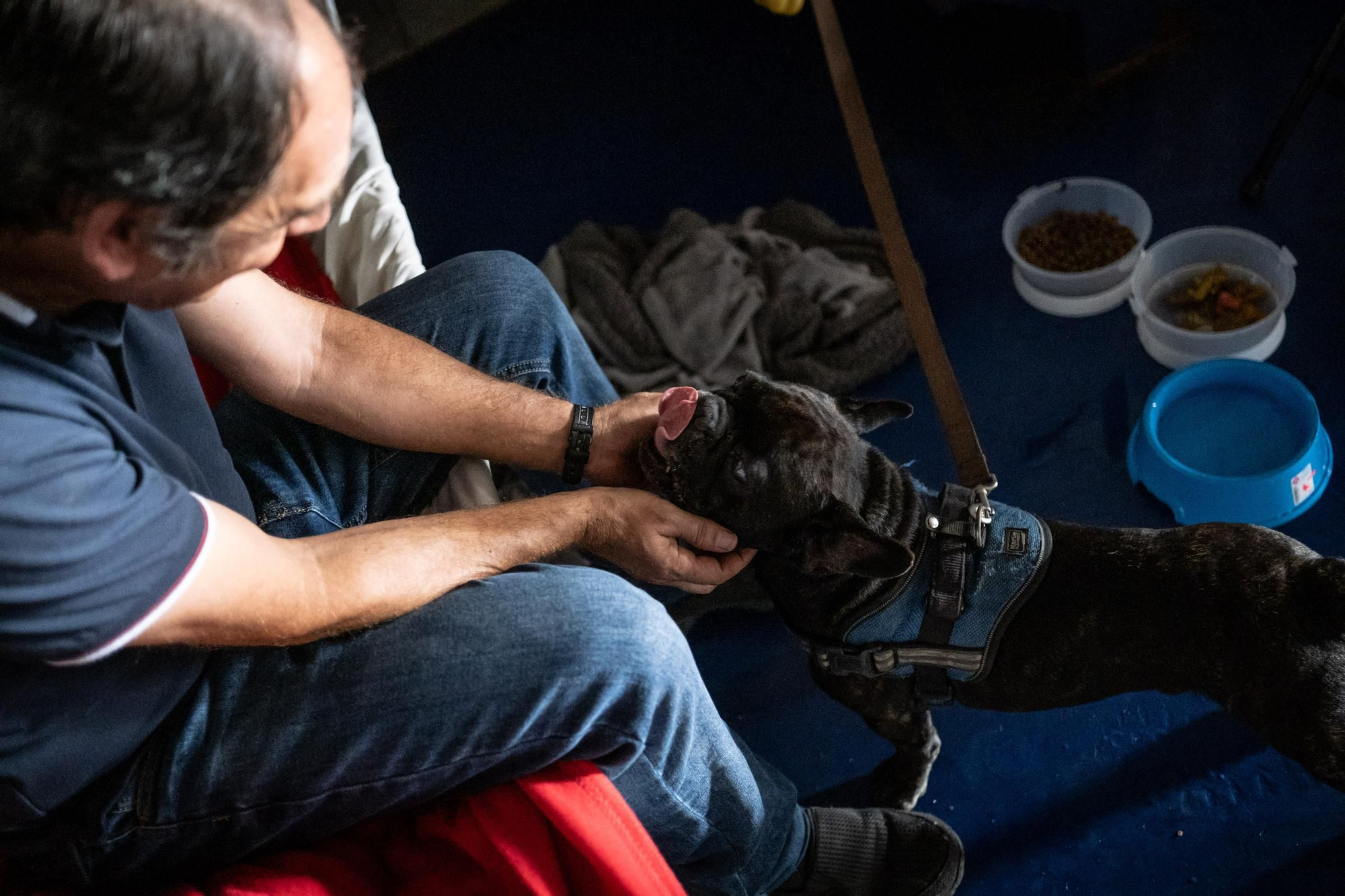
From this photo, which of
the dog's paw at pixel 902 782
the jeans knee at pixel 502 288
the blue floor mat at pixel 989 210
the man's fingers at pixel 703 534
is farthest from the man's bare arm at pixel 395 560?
the blue floor mat at pixel 989 210

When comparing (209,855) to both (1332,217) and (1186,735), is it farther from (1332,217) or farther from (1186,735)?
(1332,217)

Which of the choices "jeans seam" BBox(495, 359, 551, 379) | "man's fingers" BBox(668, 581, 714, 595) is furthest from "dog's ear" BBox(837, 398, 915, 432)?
"jeans seam" BBox(495, 359, 551, 379)

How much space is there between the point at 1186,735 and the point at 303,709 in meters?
1.90

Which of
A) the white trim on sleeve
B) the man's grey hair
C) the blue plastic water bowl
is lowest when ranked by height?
the blue plastic water bowl

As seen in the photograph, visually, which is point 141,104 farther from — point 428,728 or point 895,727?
point 895,727

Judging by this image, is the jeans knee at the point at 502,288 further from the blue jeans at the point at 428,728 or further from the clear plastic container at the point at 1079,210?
the clear plastic container at the point at 1079,210

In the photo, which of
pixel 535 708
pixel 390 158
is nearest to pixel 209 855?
pixel 535 708

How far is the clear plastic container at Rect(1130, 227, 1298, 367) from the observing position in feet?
9.39

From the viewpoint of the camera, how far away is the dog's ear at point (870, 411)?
86.4 inches

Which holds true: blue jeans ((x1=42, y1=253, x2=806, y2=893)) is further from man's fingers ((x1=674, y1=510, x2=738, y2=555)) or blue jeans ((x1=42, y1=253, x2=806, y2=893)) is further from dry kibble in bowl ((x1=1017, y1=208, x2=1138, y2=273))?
dry kibble in bowl ((x1=1017, y1=208, x2=1138, y2=273))

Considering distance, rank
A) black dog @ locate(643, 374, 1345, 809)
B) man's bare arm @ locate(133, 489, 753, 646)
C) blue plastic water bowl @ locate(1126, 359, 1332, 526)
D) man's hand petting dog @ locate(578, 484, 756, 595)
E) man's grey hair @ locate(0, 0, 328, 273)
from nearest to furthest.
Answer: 1. man's grey hair @ locate(0, 0, 328, 273)
2. man's bare arm @ locate(133, 489, 753, 646)
3. black dog @ locate(643, 374, 1345, 809)
4. man's hand petting dog @ locate(578, 484, 756, 595)
5. blue plastic water bowl @ locate(1126, 359, 1332, 526)

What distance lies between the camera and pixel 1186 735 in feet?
7.73

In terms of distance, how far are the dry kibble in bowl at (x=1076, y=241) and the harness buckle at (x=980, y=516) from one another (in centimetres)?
140

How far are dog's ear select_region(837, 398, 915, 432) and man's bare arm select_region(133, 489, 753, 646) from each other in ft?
1.31
